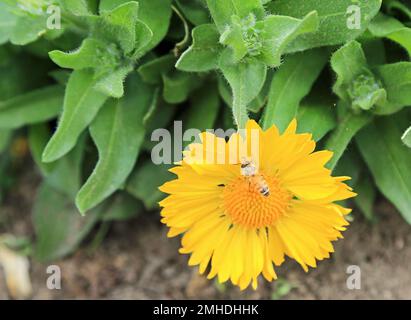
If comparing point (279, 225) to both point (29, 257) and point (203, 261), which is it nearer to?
point (203, 261)

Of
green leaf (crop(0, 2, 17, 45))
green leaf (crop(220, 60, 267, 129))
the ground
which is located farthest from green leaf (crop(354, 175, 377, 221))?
green leaf (crop(0, 2, 17, 45))

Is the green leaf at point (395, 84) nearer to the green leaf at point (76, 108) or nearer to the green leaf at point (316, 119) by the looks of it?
the green leaf at point (316, 119)

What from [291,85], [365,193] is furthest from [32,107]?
[365,193]

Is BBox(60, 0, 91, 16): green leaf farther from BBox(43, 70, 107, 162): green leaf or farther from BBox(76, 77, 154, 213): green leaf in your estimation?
BBox(76, 77, 154, 213): green leaf

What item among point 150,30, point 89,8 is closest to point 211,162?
point 150,30

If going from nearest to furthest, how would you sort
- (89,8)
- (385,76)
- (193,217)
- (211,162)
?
(211,162) < (193,217) < (385,76) < (89,8)

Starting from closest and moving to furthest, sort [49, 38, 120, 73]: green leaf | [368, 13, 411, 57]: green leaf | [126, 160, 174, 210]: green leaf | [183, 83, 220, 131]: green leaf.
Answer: [368, 13, 411, 57]: green leaf
[49, 38, 120, 73]: green leaf
[183, 83, 220, 131]: green leaf
[126, 160, 174, 210]: green leaf

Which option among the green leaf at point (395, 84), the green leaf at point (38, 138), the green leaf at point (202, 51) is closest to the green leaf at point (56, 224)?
the green leaf at point (38, 138)
